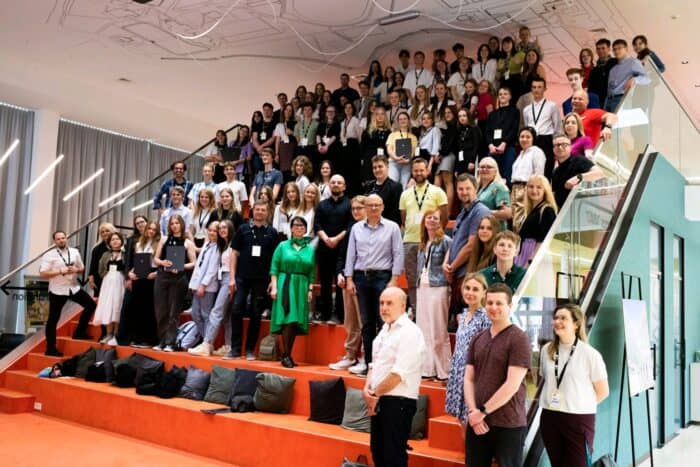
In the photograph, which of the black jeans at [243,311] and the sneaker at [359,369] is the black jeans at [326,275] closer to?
the black jeans at [243,311]

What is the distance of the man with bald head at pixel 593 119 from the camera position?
6.15m

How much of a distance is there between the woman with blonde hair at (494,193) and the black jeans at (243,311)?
2407 millimetres

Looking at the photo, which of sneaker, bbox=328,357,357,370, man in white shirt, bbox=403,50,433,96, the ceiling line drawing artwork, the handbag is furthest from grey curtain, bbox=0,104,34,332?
the handbag

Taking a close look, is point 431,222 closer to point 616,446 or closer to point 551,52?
point 616,446

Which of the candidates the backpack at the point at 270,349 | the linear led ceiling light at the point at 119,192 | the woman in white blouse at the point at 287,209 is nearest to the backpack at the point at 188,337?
the backpack at the point at 270,349

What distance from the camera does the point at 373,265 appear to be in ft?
18.4

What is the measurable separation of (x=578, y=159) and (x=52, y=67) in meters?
8.88

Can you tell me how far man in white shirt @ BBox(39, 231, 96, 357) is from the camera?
8.12 m

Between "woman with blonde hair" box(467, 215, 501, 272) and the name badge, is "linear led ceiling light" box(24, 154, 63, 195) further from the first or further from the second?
the name badge

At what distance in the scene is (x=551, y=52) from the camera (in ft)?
33.6

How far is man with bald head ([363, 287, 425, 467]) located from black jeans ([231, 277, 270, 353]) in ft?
8.81

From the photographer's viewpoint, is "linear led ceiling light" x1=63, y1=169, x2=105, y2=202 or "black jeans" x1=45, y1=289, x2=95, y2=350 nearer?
"black jeans" x1=45, y1=289, x2=95, y2=350

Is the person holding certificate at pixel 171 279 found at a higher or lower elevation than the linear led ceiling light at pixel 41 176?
lower

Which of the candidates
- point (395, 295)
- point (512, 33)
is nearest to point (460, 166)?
point (512, 33)
